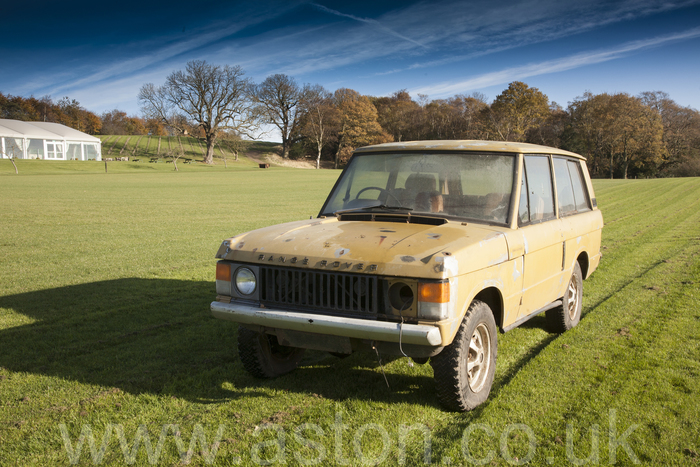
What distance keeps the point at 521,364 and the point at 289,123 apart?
3708 inches

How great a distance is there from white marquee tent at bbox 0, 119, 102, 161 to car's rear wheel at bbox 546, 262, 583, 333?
75.0 m

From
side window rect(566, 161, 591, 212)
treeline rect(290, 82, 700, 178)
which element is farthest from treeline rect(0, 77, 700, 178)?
side window rect(566, 161, 591, 212)

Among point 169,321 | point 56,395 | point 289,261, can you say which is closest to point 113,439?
point 56,395

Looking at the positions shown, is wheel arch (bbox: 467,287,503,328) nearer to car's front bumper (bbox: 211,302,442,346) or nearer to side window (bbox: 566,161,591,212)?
car's front bumper (bbox: 211,302,442,346)

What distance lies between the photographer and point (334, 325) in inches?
143

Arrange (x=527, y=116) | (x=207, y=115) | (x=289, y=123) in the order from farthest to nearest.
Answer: (x=289, y=123)
(x=207, y=115)
(x=527, y=116)

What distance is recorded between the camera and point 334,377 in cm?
474

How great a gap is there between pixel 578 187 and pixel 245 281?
439cm

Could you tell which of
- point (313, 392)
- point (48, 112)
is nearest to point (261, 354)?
point (313, 392)

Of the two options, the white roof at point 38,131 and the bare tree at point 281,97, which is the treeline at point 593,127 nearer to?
the bare tree at point 281,97

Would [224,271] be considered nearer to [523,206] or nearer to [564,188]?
[523,206]

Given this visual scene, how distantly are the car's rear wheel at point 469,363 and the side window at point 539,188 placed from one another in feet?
3.93

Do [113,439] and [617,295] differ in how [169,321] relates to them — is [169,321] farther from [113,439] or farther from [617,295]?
[617,295]

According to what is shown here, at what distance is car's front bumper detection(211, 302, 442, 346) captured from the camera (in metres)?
3.47
